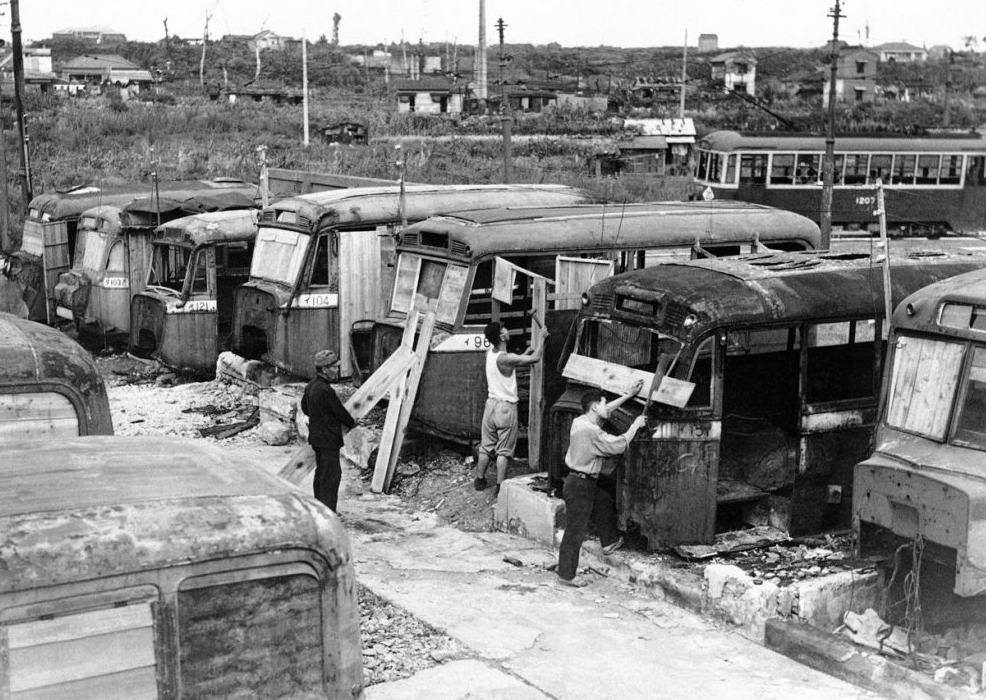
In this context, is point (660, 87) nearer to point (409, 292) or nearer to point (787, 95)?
point (787, 95)

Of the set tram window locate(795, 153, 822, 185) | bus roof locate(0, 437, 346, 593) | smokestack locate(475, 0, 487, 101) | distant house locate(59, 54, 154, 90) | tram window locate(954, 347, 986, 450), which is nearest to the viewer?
bus roof locate(0, 437, 346, 593)

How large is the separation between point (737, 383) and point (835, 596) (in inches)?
101

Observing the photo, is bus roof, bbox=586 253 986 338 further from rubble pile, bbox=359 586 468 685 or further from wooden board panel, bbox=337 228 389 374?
wooden board panel, bbox=337 228 389 374

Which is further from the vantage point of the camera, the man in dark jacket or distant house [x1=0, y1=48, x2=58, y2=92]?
distant house [x1=0, y1=48, x2=58, y2=92]

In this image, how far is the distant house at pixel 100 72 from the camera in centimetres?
8838

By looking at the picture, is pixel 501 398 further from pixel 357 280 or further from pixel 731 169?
pixel 731 169

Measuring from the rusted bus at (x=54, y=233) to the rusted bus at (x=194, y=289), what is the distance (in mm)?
3184

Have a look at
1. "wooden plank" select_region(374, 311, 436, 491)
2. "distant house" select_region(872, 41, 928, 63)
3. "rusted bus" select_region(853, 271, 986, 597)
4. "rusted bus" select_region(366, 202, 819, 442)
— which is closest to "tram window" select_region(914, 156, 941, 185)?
"rusted bus" select_region(366, 202, 819, 442)

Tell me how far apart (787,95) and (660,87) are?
9.68 meters

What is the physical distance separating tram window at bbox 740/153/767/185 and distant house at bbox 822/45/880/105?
4826cm

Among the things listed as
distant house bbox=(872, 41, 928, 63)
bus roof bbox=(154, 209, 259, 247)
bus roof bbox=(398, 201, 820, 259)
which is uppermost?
distant house bbox=(872, 41, 928, 63)

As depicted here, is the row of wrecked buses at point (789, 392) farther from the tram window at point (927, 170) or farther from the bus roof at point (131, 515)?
the tram window at point (927, 170)

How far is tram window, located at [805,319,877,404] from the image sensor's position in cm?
1053

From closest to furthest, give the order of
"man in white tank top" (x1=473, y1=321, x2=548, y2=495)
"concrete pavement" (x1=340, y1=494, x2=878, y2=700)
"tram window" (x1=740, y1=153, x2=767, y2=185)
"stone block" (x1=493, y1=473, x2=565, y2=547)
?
"concrete pavement" (x1=340, y1=494, x2=878, y2=700), "stone block" (x1=493, y1=473, x2=565, y2=547), "man in white tank top" (x1=473, y1=321, x2=548, y2=495), "tram window" (x1=740, y1=153, x2=767, y2=185)
